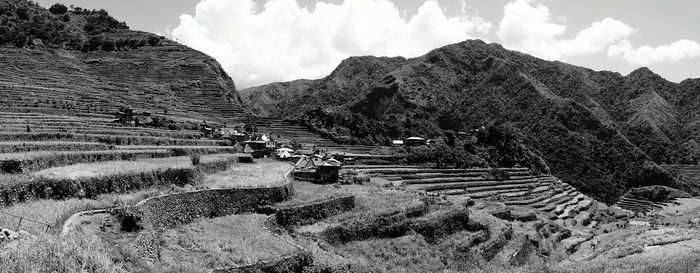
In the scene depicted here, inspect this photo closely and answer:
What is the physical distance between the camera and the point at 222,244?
15.5m

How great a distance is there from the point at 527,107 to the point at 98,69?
98031mm

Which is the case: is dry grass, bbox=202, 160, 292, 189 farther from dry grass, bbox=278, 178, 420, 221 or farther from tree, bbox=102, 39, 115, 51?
tree, bbox=102, 39, 115, 51

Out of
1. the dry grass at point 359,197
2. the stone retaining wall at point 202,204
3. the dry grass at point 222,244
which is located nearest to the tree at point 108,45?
the dry grass at point 359,197

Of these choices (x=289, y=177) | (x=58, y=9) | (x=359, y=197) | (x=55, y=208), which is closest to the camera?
(x=55, y=208)

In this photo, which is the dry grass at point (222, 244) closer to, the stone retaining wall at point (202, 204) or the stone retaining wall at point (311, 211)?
the stone retaining wall at point (202, 204)

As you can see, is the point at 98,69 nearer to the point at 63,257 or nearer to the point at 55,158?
the point at 55,158

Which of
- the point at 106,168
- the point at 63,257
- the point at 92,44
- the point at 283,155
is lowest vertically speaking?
the point at 283,155

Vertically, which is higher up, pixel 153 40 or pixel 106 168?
pixel 153 40

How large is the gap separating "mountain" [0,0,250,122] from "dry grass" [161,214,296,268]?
96.3ft

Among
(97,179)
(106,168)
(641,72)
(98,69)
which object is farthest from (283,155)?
(641,72)

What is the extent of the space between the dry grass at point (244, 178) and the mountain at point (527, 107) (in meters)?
38.2

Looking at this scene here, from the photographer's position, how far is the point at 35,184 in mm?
15219

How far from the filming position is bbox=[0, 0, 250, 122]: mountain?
50.6 m

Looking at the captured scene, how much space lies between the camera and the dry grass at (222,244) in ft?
44.6
